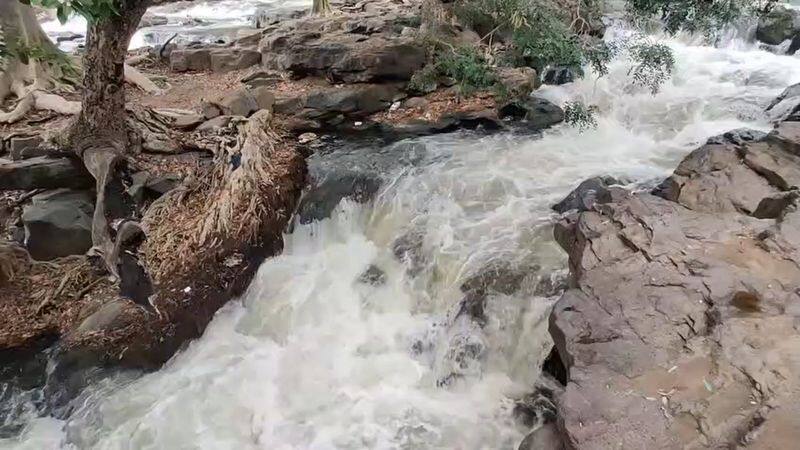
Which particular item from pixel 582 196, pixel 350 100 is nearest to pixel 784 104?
pixel 582 196

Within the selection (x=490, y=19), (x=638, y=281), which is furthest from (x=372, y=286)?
(x=490, y=19)

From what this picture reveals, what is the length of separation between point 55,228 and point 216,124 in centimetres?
249

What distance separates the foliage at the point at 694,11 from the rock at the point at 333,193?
3.72 m

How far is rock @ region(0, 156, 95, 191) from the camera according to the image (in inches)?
265

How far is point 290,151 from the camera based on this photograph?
8352 millimetres

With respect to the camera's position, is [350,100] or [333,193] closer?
Result: [333,193]

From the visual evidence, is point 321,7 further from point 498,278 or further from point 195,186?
point 498,278

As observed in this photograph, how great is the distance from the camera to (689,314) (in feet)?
13.3

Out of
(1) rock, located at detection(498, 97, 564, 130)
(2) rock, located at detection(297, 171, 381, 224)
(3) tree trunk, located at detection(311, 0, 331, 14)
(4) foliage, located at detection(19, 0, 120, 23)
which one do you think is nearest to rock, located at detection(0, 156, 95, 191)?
(2) rock, located at detection(297, 171, 381, 224)

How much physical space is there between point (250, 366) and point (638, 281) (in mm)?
3662

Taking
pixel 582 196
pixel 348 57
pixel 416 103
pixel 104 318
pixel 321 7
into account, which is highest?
pixel 321 7

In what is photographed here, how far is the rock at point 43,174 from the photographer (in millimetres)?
6723

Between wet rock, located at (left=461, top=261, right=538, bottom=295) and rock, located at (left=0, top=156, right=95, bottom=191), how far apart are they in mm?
4449

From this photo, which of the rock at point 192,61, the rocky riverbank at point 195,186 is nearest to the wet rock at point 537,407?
the rocky riverbank at point 195,186
